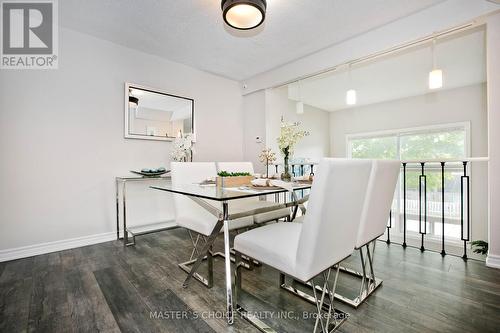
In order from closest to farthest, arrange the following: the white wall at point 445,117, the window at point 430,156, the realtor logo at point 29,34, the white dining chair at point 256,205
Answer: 1. the white dining chair at point 256,205
2. the realtor logo at point 29,34
3. the white wall at point 445,117
4. the window at point 430,156

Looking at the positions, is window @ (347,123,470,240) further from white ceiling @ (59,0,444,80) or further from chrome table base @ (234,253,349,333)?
chrome table base @ (234,253,349,333)

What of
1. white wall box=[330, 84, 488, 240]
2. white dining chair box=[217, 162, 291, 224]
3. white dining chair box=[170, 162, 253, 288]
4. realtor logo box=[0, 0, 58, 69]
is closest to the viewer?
white dining chair box=[170, 162, 253, 288]

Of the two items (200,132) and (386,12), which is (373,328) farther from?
(200,132)

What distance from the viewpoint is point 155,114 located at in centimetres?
323

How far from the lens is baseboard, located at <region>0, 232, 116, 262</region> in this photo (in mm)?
2248

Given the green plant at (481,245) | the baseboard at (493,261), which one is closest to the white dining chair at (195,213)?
the baseboard at (493,261)

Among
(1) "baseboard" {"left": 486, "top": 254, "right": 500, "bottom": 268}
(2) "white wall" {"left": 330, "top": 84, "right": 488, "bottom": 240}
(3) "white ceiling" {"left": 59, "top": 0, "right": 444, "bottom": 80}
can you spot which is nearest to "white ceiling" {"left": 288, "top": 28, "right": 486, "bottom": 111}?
(2) "white wall" {"left": 330, "top": 84, "right": 488, "bottom": 240}

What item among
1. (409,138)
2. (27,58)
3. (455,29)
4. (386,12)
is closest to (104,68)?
(27,58)

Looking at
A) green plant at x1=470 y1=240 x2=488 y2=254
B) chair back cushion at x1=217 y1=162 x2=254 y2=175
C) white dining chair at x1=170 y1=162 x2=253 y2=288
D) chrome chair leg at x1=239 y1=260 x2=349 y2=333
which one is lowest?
green plant at x1=470 y1=240 x2=488 y2=254

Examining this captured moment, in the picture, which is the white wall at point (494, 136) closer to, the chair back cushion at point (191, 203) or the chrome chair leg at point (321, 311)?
the chrome chair leg at point (321, 311)

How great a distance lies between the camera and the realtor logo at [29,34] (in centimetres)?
229

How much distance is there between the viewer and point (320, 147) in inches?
249

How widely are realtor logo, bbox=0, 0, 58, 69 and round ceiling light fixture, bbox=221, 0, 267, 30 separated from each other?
1.80 meters

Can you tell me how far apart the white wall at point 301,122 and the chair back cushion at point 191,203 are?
1.84 meters
